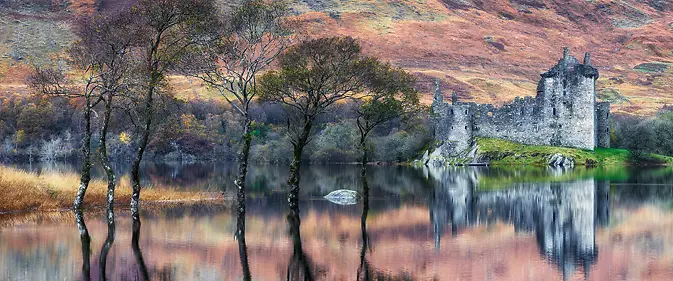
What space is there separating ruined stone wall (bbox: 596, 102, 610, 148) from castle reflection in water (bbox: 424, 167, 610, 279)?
4107 centimetres

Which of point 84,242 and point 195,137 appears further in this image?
point 195,137

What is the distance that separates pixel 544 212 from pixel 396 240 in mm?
13584

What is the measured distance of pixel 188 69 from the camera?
141 ft

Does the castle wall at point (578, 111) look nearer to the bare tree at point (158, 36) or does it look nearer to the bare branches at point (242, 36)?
the bare branches at point (242, 36)

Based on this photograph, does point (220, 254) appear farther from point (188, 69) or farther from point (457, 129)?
point (457, 129)

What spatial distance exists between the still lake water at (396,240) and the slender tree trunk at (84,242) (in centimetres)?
22

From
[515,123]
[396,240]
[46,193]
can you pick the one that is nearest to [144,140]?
[46,193]

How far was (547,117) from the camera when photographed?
104 metres

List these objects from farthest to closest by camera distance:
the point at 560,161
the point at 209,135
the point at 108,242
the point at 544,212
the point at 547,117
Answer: the point at 209,135 → the point at 547,117 → the point at 560,161 → the point at 544,212 → the point at 108,242

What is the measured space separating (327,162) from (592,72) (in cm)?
3955

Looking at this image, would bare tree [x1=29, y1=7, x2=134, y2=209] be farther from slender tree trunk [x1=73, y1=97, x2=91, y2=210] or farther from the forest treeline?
the forest treeline

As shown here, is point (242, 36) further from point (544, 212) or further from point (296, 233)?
point (544, 212)

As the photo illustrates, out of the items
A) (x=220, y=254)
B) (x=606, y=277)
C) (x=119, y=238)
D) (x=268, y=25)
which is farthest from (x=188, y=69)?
(x=606, y=277)

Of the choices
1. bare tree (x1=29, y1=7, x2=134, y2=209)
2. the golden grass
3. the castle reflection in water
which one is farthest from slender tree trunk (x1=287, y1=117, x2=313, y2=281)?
bare tree (x1=29, y1=7, x2=134, y2=209)
